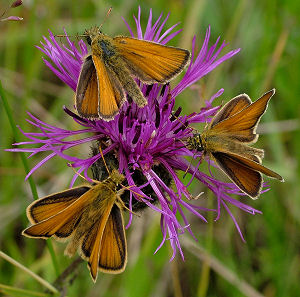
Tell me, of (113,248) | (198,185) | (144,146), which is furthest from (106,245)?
(198,185)

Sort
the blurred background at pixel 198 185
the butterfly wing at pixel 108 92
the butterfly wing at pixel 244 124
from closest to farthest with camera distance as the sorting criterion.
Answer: the butterfly wing at pixel 108 92
the butterfly wing at pixel 244 124
the blurred background at pixel 198 185

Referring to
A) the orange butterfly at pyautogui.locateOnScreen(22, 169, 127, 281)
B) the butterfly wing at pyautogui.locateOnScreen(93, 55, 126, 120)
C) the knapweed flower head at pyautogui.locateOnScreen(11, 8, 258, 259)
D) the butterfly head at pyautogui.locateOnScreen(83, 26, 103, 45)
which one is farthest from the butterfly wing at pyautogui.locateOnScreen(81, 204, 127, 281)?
the butterfly head at pyautogui.locateOnScreen(83, 26, 103, 45)

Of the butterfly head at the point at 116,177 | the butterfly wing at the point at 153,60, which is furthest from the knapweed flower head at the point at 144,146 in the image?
the butterfly wing at the point at 153,60

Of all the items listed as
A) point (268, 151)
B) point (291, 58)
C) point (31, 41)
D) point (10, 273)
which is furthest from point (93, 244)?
point (291, 58)

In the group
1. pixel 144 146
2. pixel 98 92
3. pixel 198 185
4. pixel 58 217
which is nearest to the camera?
pixel 58 217

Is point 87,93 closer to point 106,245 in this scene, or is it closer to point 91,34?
point 91,34

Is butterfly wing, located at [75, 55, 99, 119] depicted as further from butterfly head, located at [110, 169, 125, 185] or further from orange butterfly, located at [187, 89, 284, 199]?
orange butterfly, located at [187, 89, 284, 199]

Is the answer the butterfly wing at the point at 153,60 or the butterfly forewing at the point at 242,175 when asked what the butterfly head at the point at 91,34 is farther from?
the butterfly forewing at the point at 242,175
